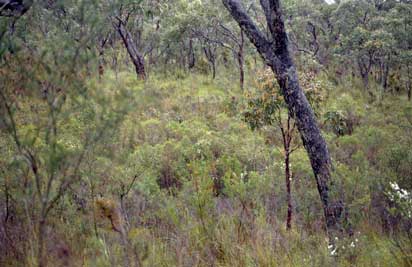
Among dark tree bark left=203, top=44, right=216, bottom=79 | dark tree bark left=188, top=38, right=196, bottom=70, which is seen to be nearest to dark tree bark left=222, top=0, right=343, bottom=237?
dark tree bark left=203, top=44, right=216, bottom=79

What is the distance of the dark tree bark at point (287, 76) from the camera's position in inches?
207

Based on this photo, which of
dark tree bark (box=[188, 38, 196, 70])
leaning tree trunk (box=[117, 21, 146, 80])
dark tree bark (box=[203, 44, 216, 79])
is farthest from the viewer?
dark tree bark (box=[188, 38, 196, 70])

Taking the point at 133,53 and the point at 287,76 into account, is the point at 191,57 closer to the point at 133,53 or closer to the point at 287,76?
the point at 133,53

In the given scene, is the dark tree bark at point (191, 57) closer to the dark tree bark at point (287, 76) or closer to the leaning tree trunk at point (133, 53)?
the leaning tree trunk at point (133, 53)

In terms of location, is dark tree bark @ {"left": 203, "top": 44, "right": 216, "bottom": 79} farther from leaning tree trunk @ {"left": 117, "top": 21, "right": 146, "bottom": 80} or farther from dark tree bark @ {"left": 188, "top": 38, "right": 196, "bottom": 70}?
leaning tree trunk @ {"left": 117, "top": 21, "right": 146, "bottom": 80}

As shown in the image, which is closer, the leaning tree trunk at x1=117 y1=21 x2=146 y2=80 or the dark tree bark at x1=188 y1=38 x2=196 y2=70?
the leaning tree trunk at x1=117 y1=21 x2=146 y2=80

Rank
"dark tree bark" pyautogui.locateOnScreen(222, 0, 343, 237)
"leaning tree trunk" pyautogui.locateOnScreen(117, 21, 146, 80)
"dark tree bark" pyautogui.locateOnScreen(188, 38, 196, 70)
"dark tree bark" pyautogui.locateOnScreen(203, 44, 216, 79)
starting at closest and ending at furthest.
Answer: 1. "dark tree bark" pyautogui.locateOnScreen(222, 0, 343, 237)
2. "leaning tree trunk" pyautogui.locateOnScreen(117, 21, 146, 80)
3. "dark tree bark" pyautogui.locateOnScreen(203, 44, 216, 79)
4. "dark tree bark" pyautogui.locateOnScreen(188, 38, 196, 70)

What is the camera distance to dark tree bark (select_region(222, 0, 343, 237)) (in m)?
5.25

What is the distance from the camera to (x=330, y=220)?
202 inches

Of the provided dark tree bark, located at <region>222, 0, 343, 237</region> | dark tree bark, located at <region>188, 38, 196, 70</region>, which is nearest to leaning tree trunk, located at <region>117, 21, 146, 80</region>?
dark tree bark, located at <region>188, 38, 196, 70</region>

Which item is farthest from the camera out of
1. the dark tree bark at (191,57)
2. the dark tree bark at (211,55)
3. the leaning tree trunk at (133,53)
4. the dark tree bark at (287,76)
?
the dark tree bark at (191,57)

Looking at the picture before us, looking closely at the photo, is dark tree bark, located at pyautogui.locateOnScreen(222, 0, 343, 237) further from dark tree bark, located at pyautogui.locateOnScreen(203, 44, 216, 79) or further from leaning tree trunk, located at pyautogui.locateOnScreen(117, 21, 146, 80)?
dark tree bark, located at pyautogui.locateOnScreen(203, 44, 216, 79)

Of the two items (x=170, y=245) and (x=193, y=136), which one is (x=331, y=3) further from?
(x=170, y=245)

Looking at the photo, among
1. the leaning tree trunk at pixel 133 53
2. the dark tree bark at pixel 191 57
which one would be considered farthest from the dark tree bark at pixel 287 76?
the dark tree bark at pixel 191 57
